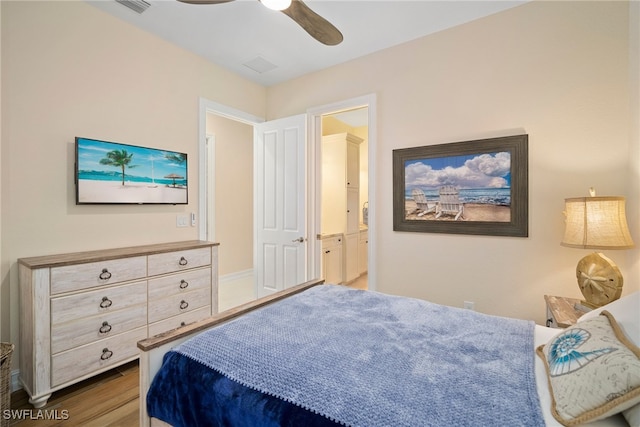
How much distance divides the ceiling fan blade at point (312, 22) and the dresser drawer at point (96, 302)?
7.25ft

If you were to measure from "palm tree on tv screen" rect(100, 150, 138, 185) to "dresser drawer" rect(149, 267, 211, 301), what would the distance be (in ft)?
3.21

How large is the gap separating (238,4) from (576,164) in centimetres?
286

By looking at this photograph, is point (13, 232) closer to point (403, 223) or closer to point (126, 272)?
point (126, 272)

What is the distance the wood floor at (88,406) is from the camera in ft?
5.65

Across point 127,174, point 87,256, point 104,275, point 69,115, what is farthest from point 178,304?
point 69,115

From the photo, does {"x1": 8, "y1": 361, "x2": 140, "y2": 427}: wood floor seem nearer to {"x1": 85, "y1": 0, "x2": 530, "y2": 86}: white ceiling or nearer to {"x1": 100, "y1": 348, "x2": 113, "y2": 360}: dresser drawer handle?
{"x1": 100, "y1": 348, "x2": 113, "y2": 360}: dresser drawer handle

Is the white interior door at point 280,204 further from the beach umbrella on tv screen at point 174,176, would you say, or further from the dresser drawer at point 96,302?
the dresser drawer at point 96,302

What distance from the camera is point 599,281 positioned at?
5.57 ft

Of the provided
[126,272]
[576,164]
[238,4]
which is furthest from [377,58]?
[126,272]

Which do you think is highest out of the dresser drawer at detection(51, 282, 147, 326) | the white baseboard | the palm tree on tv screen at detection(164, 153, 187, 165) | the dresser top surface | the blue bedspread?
the palm tree on tv screen at detection(164, 153, 187, 165)

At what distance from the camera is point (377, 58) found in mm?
3029

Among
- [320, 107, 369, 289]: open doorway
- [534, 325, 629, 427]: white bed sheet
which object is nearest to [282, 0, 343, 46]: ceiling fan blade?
[534, 325, 629, 427]: white bed sheet

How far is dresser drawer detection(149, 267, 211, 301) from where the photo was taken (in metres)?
2.37

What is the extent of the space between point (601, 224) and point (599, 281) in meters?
0.34
